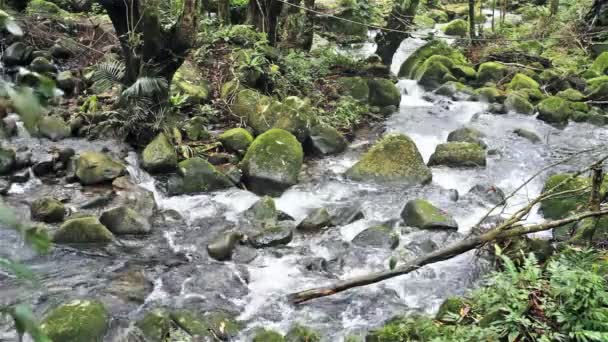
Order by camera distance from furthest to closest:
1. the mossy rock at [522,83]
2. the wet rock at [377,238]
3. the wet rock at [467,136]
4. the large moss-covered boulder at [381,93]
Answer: the mossy rock at [522,83], the large moss-covered boulder at [381,93], the wet rock at [467,136], the wet rock at [377,238]

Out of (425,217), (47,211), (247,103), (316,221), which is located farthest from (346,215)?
(47,211)

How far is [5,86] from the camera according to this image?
3.04 ft

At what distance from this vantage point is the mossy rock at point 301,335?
180 inches

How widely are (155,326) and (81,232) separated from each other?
1.89 meters

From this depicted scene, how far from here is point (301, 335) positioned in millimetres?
4602

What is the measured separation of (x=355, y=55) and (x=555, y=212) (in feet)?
23.7

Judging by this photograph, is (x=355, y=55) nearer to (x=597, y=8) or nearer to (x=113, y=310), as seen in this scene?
(x=597, y=8)

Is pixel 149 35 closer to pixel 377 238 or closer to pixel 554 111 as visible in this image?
pixel 377 238

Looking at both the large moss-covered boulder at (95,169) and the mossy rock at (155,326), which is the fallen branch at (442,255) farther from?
the large moss-covered boulder at (95,169)

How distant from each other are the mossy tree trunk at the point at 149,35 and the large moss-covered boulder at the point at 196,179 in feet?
4.64

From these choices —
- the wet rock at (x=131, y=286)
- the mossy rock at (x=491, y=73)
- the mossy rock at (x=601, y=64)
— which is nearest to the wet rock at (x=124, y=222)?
the wet rock at (x=131, y=286)

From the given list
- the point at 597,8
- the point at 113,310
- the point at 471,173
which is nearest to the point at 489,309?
the point at 113,310

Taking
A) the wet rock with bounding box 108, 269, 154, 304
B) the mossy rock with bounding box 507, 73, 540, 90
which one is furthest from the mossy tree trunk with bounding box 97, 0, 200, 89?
the mossy rock with bounding box 507, 73, 540, 90

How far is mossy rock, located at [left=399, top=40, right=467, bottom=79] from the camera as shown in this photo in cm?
1375
